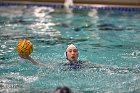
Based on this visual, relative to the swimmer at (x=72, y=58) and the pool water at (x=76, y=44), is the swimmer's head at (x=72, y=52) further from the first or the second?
the pool water at (x=76, y=44)

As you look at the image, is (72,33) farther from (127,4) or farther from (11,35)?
(127,4)

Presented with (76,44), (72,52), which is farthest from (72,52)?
(76,44)

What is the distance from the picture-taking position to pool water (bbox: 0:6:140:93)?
16.4ft

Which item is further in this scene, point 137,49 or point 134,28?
point 134,28

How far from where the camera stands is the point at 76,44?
807 centimetres

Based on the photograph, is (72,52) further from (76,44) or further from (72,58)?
(76,44)

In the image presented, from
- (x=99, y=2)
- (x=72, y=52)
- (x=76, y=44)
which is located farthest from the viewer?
(x=99, y=2)

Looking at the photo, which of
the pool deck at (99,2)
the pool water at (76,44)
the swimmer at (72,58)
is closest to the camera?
the pool water at (76,44)

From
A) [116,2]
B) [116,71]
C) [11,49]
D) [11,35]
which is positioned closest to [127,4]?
[116,2]

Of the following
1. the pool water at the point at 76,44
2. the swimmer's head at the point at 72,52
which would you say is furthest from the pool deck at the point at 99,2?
the swimmer's head at the point at 72,52

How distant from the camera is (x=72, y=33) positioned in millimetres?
9492

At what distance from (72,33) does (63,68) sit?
3.81 m

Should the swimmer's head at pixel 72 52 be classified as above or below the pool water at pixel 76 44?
above

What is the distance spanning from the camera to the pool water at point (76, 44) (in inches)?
197
